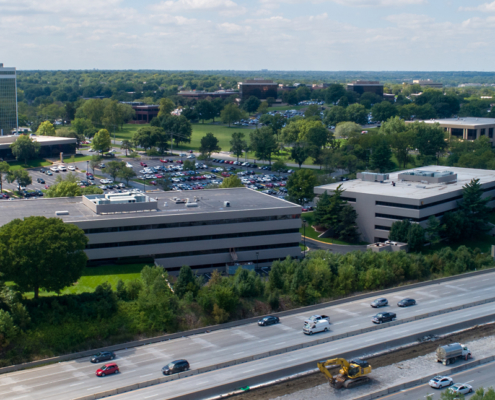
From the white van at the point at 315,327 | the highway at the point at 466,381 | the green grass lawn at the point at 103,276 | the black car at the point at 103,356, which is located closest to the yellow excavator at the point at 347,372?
the highway at the point at 466,381

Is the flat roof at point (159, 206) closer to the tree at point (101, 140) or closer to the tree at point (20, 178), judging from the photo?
the tree at point (20, 178)

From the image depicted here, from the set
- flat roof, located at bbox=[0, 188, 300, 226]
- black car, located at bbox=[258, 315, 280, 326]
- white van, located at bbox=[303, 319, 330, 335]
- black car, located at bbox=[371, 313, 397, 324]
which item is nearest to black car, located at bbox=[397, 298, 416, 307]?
black car, located at bbox=[371, 313, 397, 324]

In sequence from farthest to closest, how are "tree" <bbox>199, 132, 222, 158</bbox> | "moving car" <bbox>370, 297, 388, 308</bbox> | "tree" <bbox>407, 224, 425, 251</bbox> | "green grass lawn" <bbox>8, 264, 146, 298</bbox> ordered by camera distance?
"tree" <bbox>199, 132, 222, 158</bbox> → "tree" <bbox>407, 224, 425, 251</bbox> → "green grass lawn" <bbox>8, 264, 146, 298</bbox> → "moving car" <bbox>370, 297, 388, 308</bbox>

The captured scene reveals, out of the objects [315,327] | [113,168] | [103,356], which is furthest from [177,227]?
[113,168]

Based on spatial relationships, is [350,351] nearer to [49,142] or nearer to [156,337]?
[156,337]

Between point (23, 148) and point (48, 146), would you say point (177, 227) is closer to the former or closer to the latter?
point (23, 148)

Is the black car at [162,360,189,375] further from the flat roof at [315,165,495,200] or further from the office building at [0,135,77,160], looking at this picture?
the office building at [0,135,77,160]
